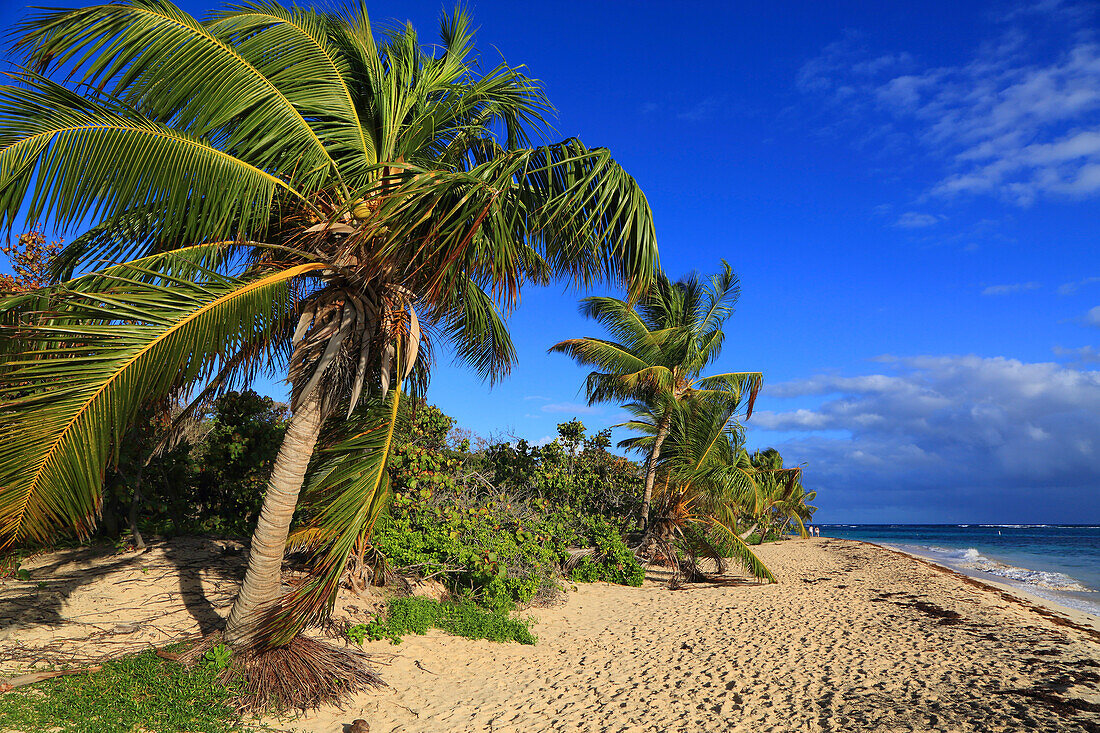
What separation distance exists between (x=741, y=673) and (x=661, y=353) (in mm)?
9697

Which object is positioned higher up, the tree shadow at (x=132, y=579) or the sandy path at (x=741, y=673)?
the tree shadow at (x=132, y=579)

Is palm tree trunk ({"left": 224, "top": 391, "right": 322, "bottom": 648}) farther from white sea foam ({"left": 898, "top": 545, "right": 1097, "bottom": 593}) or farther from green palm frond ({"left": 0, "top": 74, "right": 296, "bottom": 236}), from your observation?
white sea foam ({"left": 898, "top": 545, "right": 1097, "bottom": 593})

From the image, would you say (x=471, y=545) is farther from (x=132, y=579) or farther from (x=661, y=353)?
(x=661, y=353)

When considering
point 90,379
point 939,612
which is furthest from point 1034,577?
point 90,379

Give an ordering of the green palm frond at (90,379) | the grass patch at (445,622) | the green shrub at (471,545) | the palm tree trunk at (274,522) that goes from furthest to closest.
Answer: the green shrub at (471,545), the grass patch at (445,622), the palm tree trunk at (274,522), the green palm frond at (90,379)

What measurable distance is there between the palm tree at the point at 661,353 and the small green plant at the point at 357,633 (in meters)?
9.44

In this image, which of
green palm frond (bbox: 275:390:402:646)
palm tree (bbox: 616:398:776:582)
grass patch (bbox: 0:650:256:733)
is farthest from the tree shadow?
palm tree (bbox: 616:398:776:582)

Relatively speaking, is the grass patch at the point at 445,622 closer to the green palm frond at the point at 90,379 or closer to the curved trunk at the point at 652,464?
the green palm frond at the point at 90,379

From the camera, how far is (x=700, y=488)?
1372 centimetres

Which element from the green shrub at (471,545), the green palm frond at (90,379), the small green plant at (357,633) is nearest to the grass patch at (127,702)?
the green palm frond at (90,379)

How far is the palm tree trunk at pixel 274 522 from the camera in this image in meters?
5.11

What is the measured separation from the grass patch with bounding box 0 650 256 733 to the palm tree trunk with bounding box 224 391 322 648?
17.6 inches

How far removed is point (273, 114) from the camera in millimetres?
5000

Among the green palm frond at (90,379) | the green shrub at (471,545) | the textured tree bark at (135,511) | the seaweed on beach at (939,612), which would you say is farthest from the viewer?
the seaweed on beach at (939,612)
